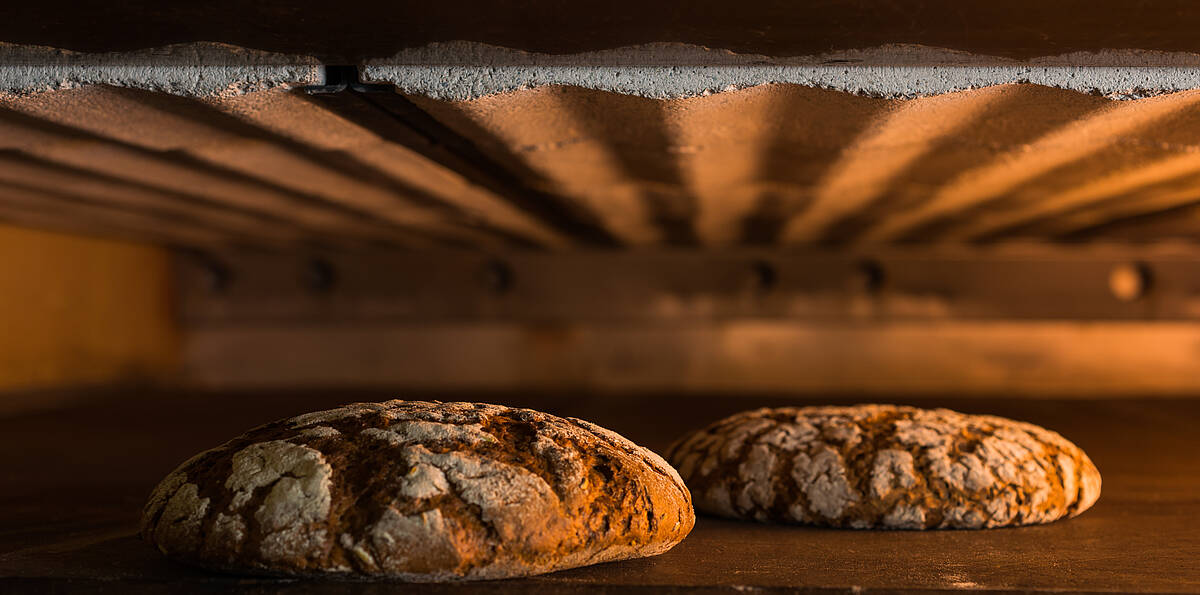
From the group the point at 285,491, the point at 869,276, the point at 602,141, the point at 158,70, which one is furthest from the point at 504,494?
the point at 869,276

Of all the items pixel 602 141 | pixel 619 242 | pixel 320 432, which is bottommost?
pixel 320 432

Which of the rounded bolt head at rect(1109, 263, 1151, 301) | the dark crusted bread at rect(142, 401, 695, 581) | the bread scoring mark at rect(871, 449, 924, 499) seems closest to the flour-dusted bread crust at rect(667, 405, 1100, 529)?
the bread scoring mark at rect(871, 449, 924, 499)

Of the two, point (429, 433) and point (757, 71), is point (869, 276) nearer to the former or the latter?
point (757, 71)

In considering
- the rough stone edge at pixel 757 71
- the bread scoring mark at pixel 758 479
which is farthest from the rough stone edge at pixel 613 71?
the bread scoring mark at pixel 758 479

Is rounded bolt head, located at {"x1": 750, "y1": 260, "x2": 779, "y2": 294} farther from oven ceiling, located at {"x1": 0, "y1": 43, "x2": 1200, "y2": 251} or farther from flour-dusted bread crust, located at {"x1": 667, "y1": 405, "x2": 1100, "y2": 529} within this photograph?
flour-dusted bread crust, located at {"x1": 667, "y1": 405, "x2": 1100, "y2": 529}

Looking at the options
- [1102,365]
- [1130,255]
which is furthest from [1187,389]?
[1130,255]

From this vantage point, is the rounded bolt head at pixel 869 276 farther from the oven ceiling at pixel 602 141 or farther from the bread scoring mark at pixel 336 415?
the bread scoring mark at pixel 336 415
